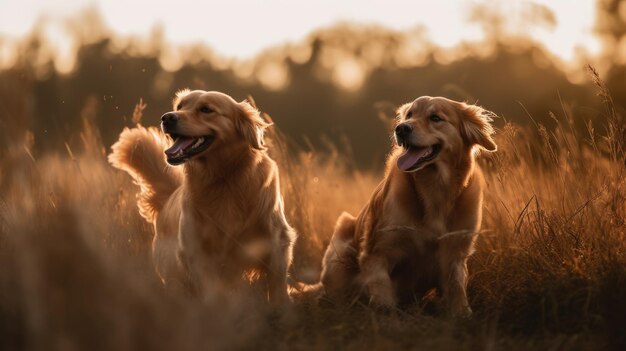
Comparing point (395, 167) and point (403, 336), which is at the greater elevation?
point (395, 167)

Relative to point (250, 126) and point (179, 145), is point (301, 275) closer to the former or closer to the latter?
point (250, 126)

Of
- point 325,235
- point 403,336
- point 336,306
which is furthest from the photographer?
point 325,235

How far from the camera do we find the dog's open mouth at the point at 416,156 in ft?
14.1

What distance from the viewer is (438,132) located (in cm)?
439

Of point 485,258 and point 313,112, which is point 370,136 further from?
point 485,258

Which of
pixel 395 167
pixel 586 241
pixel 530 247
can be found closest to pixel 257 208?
pixel 395 167

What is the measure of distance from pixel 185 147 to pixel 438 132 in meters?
1.55

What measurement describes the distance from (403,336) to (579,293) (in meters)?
0.92

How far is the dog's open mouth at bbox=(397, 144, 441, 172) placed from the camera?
170 inches

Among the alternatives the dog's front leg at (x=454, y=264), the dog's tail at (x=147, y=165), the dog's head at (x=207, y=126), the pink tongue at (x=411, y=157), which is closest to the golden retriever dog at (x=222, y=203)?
the dog's head at (x=207, y=126)

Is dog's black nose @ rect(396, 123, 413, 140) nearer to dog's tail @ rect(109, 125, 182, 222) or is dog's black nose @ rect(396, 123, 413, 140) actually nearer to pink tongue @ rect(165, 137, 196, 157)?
pink tongue @ rect(165, 137, 196, 157)

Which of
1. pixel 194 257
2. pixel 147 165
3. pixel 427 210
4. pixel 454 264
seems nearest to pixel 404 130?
pixel 427 210

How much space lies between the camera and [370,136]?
799 inches

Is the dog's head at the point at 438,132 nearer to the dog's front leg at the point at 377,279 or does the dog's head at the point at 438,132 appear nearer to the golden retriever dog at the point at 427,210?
the golden retriever dog at the point at 427,210
